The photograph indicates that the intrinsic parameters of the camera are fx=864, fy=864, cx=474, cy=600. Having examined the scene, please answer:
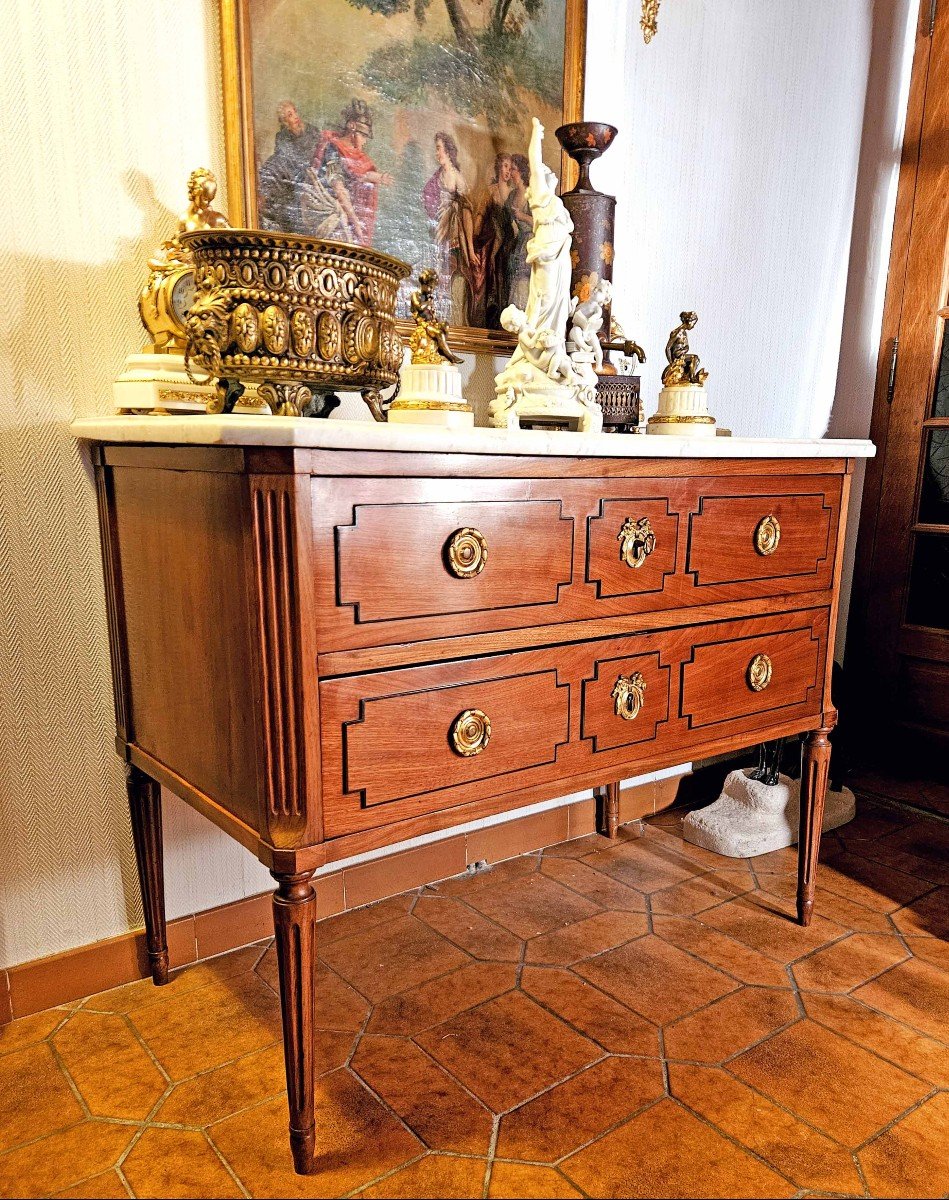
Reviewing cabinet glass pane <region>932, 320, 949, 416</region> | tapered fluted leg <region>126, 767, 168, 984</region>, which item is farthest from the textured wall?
cabinet glass pane <region>932, 320, 949, 416</region>

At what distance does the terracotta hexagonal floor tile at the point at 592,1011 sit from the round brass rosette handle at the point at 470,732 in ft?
2.24

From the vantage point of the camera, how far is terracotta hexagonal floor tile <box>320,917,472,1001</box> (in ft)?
5.96

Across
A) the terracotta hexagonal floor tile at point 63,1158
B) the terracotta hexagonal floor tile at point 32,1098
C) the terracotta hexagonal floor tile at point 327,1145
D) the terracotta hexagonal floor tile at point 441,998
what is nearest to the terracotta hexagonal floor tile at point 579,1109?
the terracotta hexagonal floor tile at point 327,1145

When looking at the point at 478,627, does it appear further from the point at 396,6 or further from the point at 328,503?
the point at 396,6

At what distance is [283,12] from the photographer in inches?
67.4

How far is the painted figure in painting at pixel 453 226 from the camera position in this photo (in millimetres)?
1986

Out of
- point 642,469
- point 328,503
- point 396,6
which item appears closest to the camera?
point 328,503

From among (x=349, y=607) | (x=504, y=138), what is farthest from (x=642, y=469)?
(x=504, y=138)

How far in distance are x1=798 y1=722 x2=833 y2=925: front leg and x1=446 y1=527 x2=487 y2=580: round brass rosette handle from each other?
1.05 m

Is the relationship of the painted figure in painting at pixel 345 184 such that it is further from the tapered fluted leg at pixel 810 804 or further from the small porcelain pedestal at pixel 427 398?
the tapered fluted leg at pixel 810 804

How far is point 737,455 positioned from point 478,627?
0.65m

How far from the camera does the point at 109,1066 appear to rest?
5.10ft

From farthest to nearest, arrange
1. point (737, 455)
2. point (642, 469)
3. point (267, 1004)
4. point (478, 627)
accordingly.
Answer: point (267, 1004) → point (737, 455) → point (642, 469) → point (478, 627)

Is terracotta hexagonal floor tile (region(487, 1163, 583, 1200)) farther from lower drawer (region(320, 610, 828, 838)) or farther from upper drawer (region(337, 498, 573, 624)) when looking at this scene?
upper drawer (region(337, 498, 573, 624))
